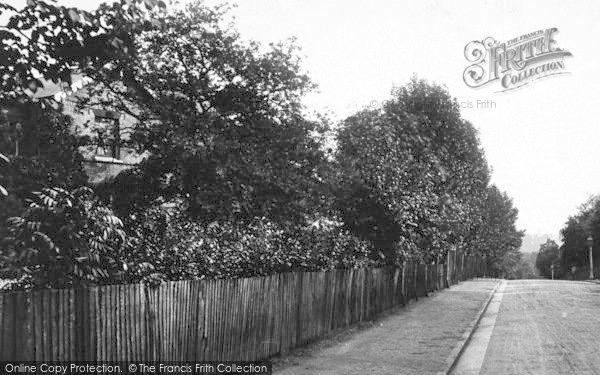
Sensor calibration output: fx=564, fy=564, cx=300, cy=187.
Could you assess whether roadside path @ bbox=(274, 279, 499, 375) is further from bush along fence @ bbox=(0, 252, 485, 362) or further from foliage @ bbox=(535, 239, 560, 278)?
foliage @ bbox=(535, 239, 560, 278)

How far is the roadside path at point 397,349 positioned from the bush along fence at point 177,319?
25.9 inches

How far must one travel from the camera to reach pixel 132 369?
19.1 ft

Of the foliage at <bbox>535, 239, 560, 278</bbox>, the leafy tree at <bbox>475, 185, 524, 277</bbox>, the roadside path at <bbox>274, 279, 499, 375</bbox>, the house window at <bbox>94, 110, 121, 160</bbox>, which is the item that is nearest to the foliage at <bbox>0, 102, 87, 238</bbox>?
the house window at <bbox>94, 110, 121, 160</bbox>

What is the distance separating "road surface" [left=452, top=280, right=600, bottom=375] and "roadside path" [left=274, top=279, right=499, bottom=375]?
429 mm

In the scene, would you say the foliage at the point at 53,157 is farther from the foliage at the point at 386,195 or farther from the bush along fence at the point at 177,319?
the foliage at the point at 386,195

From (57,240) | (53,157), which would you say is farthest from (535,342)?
(53,157)

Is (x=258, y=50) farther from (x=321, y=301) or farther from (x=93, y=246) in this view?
(x=93, y=246)

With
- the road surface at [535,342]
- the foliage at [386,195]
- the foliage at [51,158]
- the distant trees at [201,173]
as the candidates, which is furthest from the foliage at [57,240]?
the foliage at [386,195]

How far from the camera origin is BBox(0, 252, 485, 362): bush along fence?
4770 mm

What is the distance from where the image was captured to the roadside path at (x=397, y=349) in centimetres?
821

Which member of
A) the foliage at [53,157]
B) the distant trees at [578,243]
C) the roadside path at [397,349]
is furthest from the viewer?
the distant trees at [578,243]

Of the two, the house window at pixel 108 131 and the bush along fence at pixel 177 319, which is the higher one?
the house window at pixel 108 131

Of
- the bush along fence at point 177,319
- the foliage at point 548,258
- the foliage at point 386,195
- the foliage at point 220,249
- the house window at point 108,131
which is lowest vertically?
the foliage at point 548,258

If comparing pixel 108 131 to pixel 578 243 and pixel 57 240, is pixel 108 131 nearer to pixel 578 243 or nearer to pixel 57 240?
pixel 57 240
